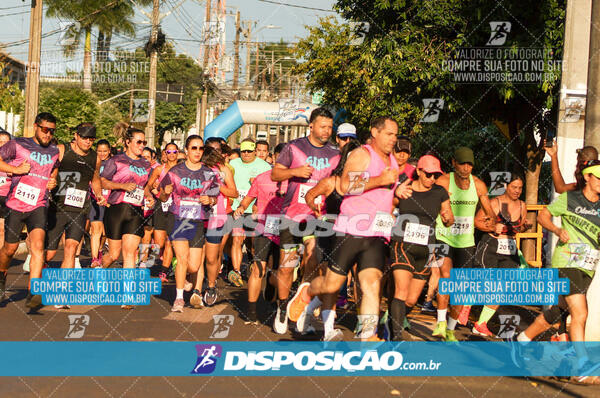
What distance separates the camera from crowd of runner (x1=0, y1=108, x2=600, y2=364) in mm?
7141

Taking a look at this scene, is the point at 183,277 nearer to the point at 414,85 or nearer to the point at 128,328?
the point at 128,328

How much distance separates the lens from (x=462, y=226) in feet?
29.5

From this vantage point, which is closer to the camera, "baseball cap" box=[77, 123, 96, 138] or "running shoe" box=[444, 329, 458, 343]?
"running shoe" box=[444, 329, 458, 343]

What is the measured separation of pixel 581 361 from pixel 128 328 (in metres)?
4.64

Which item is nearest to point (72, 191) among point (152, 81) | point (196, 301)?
point (196, 301)

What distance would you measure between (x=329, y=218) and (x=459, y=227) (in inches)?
58.5

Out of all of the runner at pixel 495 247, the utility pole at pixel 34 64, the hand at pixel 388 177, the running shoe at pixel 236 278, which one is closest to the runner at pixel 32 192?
the running shoe at pixel 236 278

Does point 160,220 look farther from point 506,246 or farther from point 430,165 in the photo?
point 430,165

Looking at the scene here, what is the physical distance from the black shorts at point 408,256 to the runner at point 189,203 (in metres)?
2.84

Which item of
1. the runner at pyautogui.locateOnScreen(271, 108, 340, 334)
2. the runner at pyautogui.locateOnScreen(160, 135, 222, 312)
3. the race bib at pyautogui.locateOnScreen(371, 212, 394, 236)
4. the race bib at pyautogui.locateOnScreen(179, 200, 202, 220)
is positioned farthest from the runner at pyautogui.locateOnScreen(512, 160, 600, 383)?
the race bib at pyautogui.locateOnScreen(179, 200, 202, 220)

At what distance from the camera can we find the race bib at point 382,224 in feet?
23.5

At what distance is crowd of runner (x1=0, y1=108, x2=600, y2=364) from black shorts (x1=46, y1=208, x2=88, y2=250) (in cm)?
1

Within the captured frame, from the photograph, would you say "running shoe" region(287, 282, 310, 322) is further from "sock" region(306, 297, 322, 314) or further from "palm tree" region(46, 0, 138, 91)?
"palm tree" region(46, 0, 138, 91)

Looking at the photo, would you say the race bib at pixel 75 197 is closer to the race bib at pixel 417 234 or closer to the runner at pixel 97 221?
the runner at pixel 97 221
